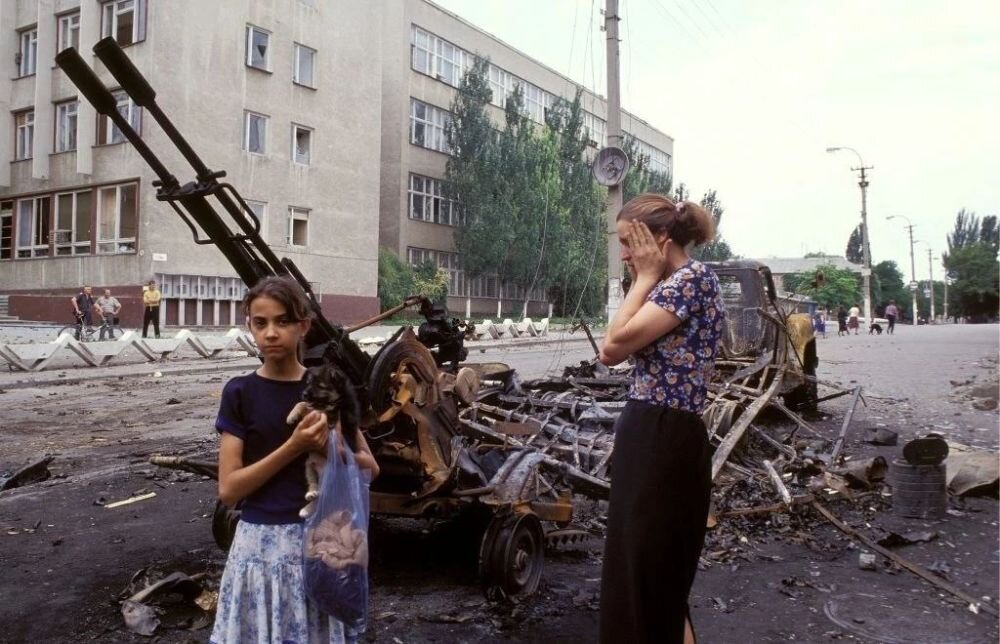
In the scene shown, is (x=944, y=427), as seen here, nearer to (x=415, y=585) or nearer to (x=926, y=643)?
(x=926, y=643)

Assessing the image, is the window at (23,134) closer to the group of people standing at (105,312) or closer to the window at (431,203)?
the group of people standing at (105,312)

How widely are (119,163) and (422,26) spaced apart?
18.6 m

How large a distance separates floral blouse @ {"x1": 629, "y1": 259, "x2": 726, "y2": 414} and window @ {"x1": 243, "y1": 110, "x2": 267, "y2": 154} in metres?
27.4

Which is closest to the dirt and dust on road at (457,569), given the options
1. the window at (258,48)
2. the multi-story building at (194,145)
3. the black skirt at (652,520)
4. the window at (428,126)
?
the black skirt at (652,520)

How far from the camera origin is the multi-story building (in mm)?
25234

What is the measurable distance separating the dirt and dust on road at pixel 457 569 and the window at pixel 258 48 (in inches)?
885

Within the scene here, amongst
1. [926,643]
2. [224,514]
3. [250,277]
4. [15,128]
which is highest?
[15,128]

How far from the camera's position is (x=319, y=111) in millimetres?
30141

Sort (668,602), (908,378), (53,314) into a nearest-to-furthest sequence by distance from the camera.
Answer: (668,602)
(908,378)
(53,314)

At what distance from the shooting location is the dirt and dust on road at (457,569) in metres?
3.87

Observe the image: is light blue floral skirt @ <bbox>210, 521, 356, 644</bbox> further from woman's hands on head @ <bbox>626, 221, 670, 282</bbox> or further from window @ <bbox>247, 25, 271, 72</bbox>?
window @ <bbox>247, 25, 271, 72</bbox>

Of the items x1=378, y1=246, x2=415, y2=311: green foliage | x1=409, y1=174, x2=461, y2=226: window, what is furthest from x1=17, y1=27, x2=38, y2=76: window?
x1=409, y1=174, x2=461, y2=226: window

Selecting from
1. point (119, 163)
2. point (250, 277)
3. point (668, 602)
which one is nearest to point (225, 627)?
point (668, 602)

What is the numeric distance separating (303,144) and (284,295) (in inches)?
1152
